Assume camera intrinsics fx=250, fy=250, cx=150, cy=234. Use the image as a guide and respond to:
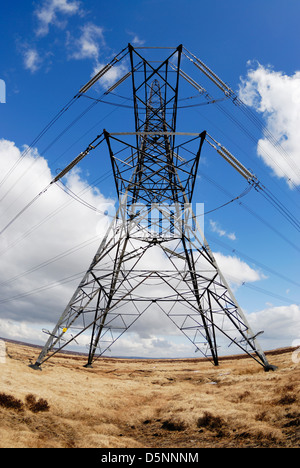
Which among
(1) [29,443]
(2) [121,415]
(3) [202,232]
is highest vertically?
(3) [202,232]

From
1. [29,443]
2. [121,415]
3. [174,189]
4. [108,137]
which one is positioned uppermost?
[108,137]

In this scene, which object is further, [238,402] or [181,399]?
[181,399]

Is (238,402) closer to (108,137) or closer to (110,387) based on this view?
(110,387)

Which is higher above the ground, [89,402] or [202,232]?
[202,232]

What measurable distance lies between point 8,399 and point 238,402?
Result: 348 inches

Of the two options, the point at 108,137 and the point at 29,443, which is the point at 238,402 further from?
the point at 108,137
